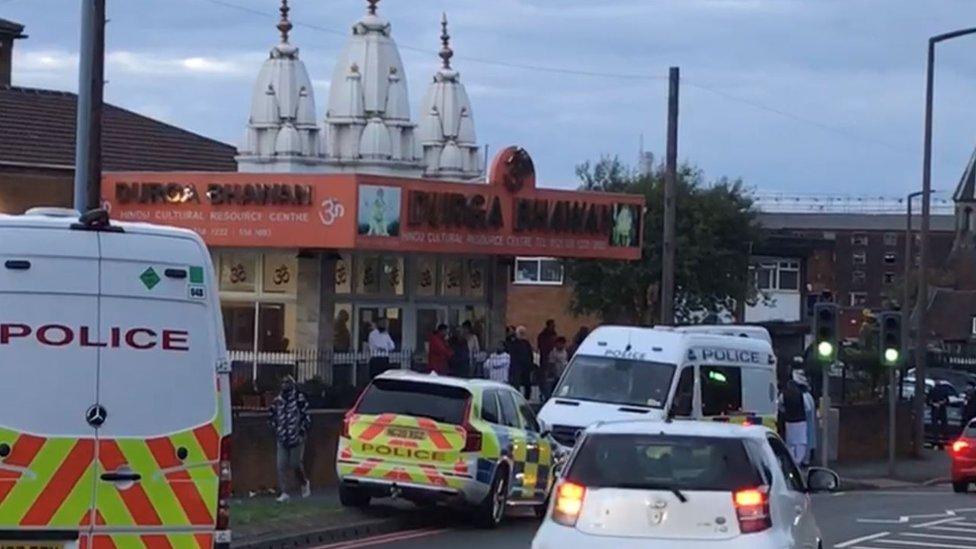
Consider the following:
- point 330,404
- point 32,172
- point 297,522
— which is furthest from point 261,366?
point 297,522

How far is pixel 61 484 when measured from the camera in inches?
422

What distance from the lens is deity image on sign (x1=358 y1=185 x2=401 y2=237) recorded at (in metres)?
38.1

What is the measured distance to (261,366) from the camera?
36.8 metres

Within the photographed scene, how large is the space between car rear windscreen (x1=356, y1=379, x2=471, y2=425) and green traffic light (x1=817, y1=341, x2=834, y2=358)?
469 inches

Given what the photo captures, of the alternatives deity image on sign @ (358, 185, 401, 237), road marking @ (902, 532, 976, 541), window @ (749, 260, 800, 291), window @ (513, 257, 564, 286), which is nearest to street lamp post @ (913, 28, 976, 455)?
deity image on sign @ (358, 185, 401, 237)

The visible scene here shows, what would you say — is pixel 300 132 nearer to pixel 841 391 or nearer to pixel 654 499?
pixel 841 391

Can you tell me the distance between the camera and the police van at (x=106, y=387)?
10.6 m

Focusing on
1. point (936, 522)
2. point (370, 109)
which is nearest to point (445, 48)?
point (370, 109)

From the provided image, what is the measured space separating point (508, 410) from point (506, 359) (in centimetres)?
1120

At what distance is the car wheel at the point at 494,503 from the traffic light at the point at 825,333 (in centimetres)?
1118

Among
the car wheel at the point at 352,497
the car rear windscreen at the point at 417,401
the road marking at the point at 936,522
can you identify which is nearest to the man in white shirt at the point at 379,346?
the road marking at the point at 936,522

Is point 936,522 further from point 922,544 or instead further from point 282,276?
point 282,276

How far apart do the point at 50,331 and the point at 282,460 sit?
13.0 m

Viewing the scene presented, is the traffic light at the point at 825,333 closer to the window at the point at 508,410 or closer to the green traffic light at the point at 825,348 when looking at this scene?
the green traffic light at the point at 825,348
